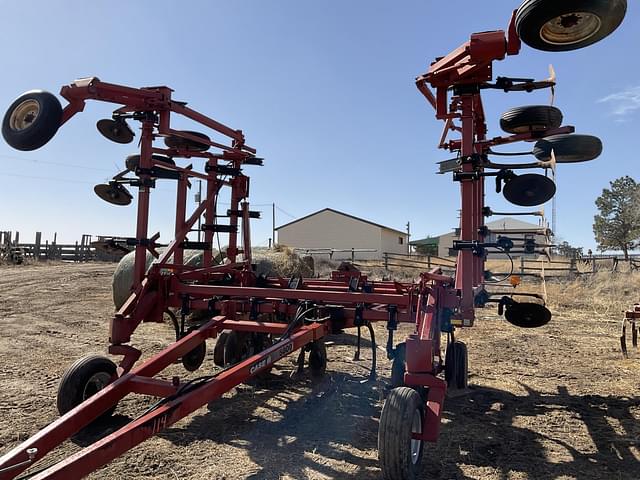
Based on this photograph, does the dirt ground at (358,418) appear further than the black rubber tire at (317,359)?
No

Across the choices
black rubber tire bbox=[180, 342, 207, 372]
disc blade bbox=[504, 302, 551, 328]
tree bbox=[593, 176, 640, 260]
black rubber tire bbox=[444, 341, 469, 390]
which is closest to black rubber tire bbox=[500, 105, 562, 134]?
disc blade bbox=[504, 302, 551, 328]

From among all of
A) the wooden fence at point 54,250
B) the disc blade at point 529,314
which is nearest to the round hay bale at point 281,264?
the disc blade at point 529,314

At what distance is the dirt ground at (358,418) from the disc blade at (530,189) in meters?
2.15

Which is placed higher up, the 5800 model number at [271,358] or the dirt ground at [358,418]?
the 5800 model number at [271,358]

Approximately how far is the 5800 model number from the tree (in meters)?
48.2

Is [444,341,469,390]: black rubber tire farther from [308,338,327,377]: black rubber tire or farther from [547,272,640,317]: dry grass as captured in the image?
[547,272,640,317]: dry grass

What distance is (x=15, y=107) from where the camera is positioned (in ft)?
14.8

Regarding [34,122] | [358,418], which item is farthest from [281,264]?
[34,122]

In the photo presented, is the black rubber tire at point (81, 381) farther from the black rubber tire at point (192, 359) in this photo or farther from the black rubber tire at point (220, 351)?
the black rubber tire at point (220, 351)

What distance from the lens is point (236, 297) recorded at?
540cm

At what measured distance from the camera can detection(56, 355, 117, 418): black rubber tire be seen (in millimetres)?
3969

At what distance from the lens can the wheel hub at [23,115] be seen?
14.7 feet

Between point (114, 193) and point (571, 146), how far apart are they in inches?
209

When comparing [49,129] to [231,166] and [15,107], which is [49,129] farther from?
[231,166]
